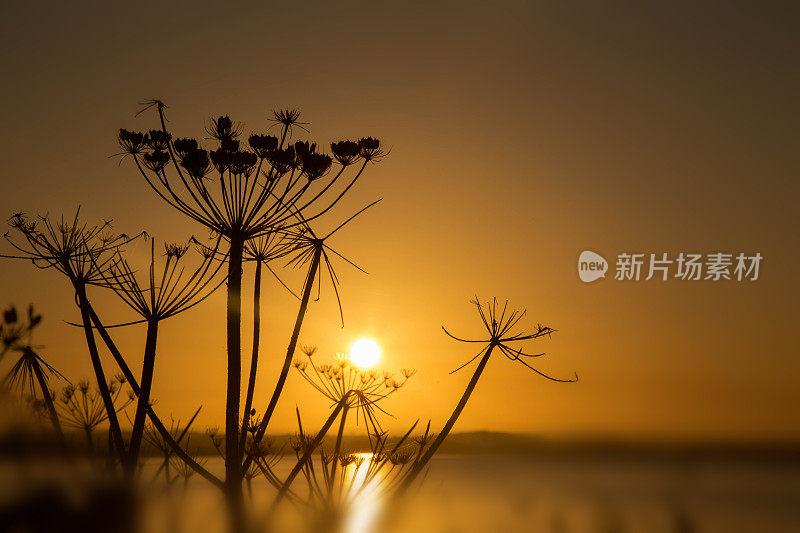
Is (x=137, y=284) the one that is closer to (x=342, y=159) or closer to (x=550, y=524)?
(x=342, y=159)

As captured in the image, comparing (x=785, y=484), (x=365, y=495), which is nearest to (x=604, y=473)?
(x=785, y=484)

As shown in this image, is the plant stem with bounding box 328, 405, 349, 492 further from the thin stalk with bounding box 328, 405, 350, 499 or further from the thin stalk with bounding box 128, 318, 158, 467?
the thin stalk with bounding box 128, 318, 158, 467

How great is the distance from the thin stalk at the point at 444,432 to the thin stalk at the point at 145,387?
12.4ft

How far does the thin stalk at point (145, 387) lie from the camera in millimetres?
10141

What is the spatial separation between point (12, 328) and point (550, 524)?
18055 millimetres

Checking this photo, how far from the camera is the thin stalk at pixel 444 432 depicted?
34.7 ft

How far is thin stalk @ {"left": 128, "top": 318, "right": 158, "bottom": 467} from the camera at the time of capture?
1014 centimetres

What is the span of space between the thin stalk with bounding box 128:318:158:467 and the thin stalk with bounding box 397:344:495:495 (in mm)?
3792

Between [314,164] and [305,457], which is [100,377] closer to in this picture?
[305,457]

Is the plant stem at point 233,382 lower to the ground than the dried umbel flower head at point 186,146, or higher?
lower

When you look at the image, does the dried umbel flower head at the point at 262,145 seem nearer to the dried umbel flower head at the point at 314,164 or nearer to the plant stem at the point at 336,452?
the dried umbel flower head at the point at 314,164

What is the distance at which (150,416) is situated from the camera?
391 inches

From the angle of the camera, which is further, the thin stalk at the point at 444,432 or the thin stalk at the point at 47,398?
the thin stalk at the point at 444,432

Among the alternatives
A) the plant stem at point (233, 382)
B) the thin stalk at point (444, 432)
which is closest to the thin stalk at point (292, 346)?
the plant stem at point (233, 382)
